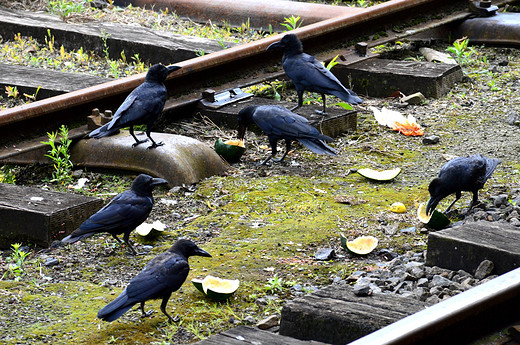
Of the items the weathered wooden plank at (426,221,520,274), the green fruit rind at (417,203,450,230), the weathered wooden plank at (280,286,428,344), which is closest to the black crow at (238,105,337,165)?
the green fruit rind at (417,203,450,230)

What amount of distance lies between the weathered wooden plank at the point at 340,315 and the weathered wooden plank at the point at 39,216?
1.73 m

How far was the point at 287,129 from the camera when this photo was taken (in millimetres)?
5977

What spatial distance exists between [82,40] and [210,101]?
239 centimetres

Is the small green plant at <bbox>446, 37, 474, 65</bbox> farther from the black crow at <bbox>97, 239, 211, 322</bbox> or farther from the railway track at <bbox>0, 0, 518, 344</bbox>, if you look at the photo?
the black crow at <bbox>97, 239, 211, 322</bbox>

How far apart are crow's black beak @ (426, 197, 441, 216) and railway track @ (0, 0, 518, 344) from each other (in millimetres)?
2562

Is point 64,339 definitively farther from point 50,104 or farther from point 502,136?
point 502,136

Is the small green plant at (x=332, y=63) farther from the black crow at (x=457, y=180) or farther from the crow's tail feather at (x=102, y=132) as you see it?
the black crow at (x=457, y=180)

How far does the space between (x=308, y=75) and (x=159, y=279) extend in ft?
10.4

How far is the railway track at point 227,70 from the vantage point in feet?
19.3

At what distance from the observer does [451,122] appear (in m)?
6.92

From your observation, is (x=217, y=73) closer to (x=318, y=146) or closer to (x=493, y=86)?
(x=318, y=146)

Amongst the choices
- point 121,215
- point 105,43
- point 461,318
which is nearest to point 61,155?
point 121,215

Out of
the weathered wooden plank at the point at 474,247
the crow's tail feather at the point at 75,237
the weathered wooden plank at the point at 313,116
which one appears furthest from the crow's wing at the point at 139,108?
the weathered wooden plank at the point at 474,247

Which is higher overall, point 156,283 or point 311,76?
point 311,76
